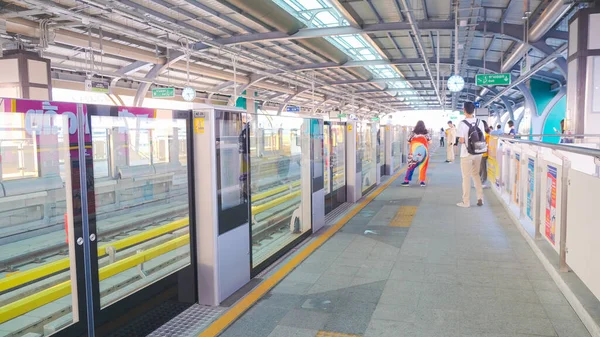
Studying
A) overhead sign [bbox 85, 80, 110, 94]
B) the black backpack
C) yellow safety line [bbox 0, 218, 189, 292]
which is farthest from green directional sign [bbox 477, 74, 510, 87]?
yellow safety line [bbox 0, 218, 189, 292]

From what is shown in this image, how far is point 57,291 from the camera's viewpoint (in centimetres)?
338

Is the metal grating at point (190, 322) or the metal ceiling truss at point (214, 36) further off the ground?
the metal ceiling truss at point (214, 36)

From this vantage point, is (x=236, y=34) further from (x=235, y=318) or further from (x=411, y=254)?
(x=235, y=318)

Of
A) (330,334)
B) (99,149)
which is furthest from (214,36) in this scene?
(330,334)

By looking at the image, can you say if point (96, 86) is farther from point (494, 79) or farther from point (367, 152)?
point (494, 79)

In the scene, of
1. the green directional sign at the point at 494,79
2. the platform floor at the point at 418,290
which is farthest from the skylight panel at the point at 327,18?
the green directional sign at the point at 494,79

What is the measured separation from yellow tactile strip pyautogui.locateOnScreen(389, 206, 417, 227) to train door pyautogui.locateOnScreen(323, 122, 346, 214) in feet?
3.93

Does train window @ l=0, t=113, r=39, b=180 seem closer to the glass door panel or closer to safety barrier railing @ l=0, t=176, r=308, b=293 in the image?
safety barrier railing @ l=0, t=176, r=308, b=293

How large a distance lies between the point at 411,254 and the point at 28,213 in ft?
18.1

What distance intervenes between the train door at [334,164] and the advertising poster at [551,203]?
3.44m

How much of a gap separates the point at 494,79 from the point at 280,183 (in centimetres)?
1025

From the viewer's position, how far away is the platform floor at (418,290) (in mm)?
3307

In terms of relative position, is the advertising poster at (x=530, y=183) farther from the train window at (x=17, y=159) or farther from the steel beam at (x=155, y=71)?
the steel beam at (x=155, y=71)

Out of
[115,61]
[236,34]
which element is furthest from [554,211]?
[115,61]
